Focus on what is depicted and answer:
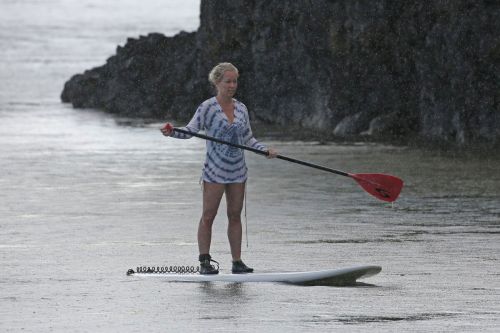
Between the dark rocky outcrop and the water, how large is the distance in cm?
507

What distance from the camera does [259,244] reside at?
15.4m

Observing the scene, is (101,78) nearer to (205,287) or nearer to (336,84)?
(336,84)

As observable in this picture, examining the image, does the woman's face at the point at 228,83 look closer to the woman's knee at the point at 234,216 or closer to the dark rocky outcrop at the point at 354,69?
the woman's knee at the point at 234,216

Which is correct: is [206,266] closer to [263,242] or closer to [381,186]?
[381,186]

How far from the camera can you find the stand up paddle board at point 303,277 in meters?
12.1

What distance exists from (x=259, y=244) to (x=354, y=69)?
29.7m

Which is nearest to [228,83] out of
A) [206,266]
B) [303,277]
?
[206,266]

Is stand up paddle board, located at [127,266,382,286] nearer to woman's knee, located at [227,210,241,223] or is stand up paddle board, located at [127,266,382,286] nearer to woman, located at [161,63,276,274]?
woman, located at [161,63,276,274]

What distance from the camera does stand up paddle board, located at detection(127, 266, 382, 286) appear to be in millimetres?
12133

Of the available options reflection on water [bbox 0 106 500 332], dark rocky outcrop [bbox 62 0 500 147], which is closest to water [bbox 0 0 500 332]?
reflection on water [bbox 0 106 500 332]

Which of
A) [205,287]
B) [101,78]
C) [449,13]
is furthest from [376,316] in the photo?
[101,78]

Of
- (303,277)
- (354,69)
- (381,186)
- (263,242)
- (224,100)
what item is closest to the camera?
(303,277)

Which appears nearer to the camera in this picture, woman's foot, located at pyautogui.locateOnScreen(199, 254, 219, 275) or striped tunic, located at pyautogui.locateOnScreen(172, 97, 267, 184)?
striped tunic, located at pyautogui.locateOnScreen(172, 97, 267, 184)

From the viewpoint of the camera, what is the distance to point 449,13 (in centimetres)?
3678
